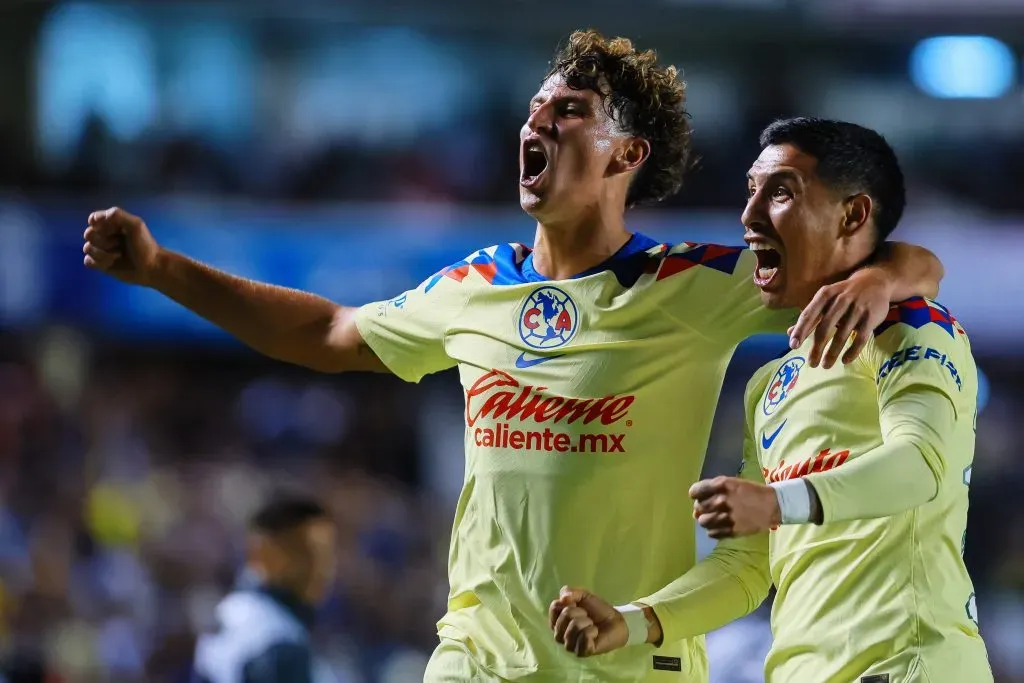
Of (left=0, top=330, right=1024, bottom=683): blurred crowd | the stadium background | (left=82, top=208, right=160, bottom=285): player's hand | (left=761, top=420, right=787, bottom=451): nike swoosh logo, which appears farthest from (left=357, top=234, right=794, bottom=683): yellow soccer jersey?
(left=0, top=330, right=1024, bottom=683): blurred crowd

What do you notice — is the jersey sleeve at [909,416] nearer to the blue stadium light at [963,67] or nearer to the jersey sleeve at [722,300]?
the jersey sleeve at [722,300]

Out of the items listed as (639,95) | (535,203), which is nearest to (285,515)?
(535,203)

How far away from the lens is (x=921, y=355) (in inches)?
122

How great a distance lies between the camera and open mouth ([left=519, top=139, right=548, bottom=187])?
3.86 m

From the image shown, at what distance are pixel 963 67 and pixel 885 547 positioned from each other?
1196 centimetres

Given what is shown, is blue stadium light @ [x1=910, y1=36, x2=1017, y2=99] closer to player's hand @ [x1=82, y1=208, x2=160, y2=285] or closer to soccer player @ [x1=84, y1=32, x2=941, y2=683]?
soccer player @ [x1=84, y1=32, x2=941, y2=683]

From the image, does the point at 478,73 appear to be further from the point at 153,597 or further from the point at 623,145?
the point at 623,145

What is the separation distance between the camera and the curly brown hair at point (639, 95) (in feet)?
13.0

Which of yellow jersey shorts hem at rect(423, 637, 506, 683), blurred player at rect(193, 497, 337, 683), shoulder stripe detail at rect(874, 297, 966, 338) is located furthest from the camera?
blurred player at rect(193, 497, 337, 683)

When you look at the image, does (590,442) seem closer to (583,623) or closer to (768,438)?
(768,438)

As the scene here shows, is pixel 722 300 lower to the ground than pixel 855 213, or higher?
lower

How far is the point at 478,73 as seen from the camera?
45.6 ft

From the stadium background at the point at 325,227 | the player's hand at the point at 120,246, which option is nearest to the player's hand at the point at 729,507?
the player's hand at the point at 120,246

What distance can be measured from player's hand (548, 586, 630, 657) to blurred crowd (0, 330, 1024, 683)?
17.8ft
